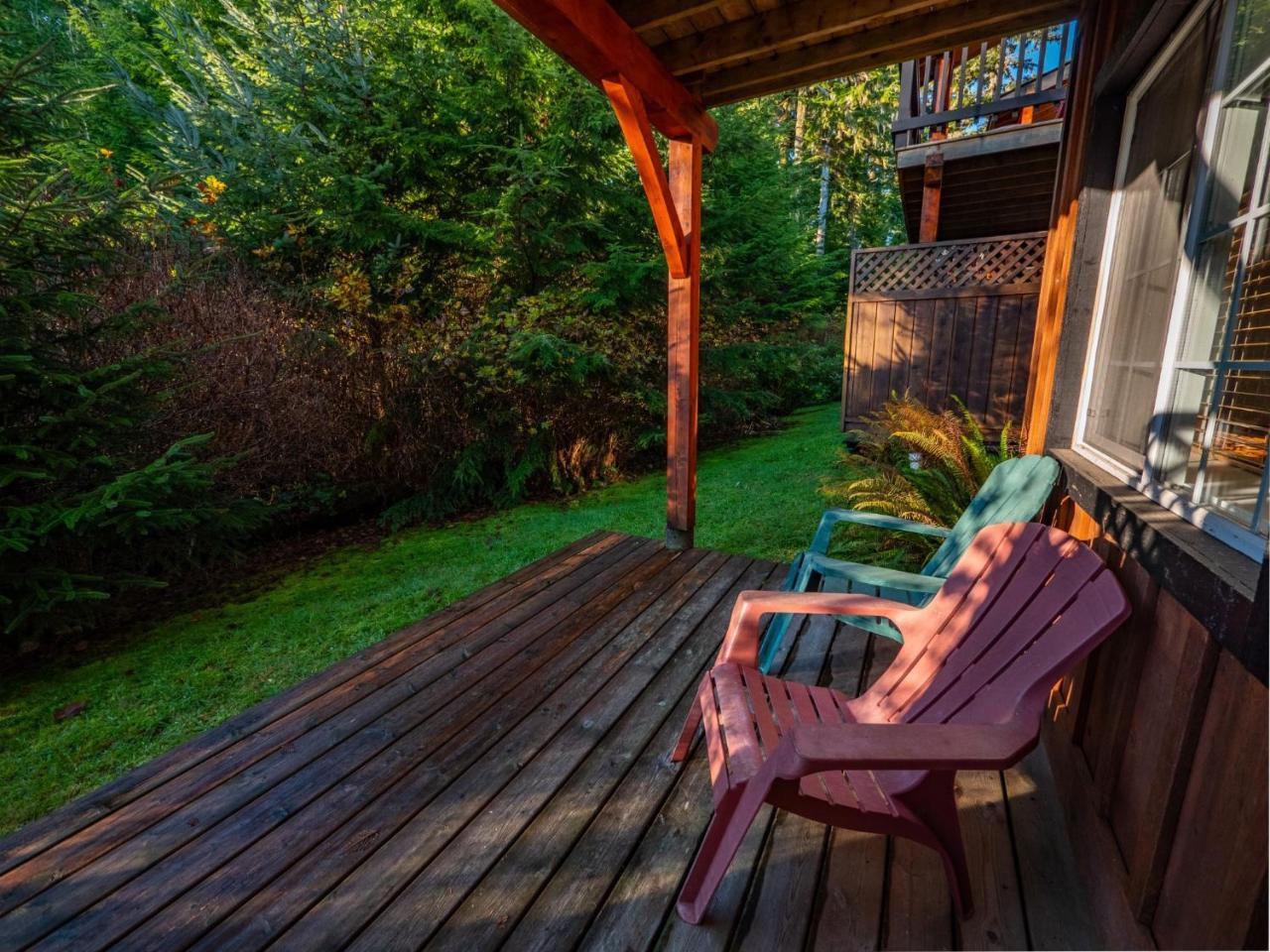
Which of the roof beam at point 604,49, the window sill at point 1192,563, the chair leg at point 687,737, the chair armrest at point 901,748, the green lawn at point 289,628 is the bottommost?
the green lawn at point 289,628

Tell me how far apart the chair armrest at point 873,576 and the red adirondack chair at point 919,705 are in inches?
5.9

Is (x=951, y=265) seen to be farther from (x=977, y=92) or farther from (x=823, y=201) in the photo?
(x=823, y=201)

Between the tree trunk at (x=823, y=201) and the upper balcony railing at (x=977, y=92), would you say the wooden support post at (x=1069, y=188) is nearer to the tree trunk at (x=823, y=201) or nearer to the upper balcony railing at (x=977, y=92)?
the upper balcony railing at (x=977, y=92)

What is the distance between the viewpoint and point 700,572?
3213 millimetres

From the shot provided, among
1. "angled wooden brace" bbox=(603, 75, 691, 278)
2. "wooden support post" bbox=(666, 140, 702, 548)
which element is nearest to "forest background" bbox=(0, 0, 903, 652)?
"wooden support post" bbox=(666, 140, 702, 548)

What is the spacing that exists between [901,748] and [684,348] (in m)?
2.74

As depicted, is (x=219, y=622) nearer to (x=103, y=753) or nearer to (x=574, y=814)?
(x=103, y=753)

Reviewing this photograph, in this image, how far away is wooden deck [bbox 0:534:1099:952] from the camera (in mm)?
1222

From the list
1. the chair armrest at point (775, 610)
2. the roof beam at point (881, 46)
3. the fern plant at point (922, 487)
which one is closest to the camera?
A: the chair armrest at point (775, 610)

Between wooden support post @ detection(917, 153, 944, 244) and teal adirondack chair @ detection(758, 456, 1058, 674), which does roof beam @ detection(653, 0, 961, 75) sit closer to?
teal adirondack chair @ detection(758, 456, 1058, 674)

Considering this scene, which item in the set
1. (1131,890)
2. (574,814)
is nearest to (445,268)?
(574,814)

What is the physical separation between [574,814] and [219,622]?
2.99m

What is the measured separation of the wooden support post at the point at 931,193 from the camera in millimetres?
5195

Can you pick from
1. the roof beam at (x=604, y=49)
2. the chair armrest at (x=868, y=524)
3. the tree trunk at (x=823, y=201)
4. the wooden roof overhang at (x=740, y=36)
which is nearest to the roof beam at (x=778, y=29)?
the wooden roof overhang at (x=740, y=36)
